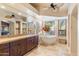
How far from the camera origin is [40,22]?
3.25 metres

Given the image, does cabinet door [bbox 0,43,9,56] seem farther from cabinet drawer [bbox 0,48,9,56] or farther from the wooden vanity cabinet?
the wooden vanity cabinet

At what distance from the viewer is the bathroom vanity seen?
9.84 ft

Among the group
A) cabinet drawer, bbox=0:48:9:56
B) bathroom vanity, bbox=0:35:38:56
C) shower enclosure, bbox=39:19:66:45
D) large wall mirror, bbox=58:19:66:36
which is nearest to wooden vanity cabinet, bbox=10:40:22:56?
bathroom vanity, bbox=0:35:38:56

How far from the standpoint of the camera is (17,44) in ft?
10.8

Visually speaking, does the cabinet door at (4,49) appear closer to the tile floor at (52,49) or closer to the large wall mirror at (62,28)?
the tile floor at (52,49)

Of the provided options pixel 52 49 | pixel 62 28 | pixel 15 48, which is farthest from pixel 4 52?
pixel 62 28

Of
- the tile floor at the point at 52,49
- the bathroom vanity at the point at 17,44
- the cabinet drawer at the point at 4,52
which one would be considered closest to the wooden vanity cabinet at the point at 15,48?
the bathroom vanity at the point at 17,44

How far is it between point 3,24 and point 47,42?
124cm

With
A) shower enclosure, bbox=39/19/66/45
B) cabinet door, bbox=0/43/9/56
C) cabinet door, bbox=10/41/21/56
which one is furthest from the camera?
shower enclosure, bbox=39/19/66/45

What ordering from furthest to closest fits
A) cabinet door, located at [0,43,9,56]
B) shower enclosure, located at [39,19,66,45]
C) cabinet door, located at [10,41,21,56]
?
shower enclosure, located at [39,19,66,45] < cabinet door, located at [10,41,21,56] < cabinet door, located at [0,43,9,56]

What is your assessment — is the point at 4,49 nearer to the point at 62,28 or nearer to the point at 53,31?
the point at 53,31

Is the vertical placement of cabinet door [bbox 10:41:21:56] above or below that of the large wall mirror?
below

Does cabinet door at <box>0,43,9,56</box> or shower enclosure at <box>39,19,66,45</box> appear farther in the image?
shower enclosure at <box>39,19,66,45</box>

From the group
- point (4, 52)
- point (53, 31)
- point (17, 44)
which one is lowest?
point (4, 52)
